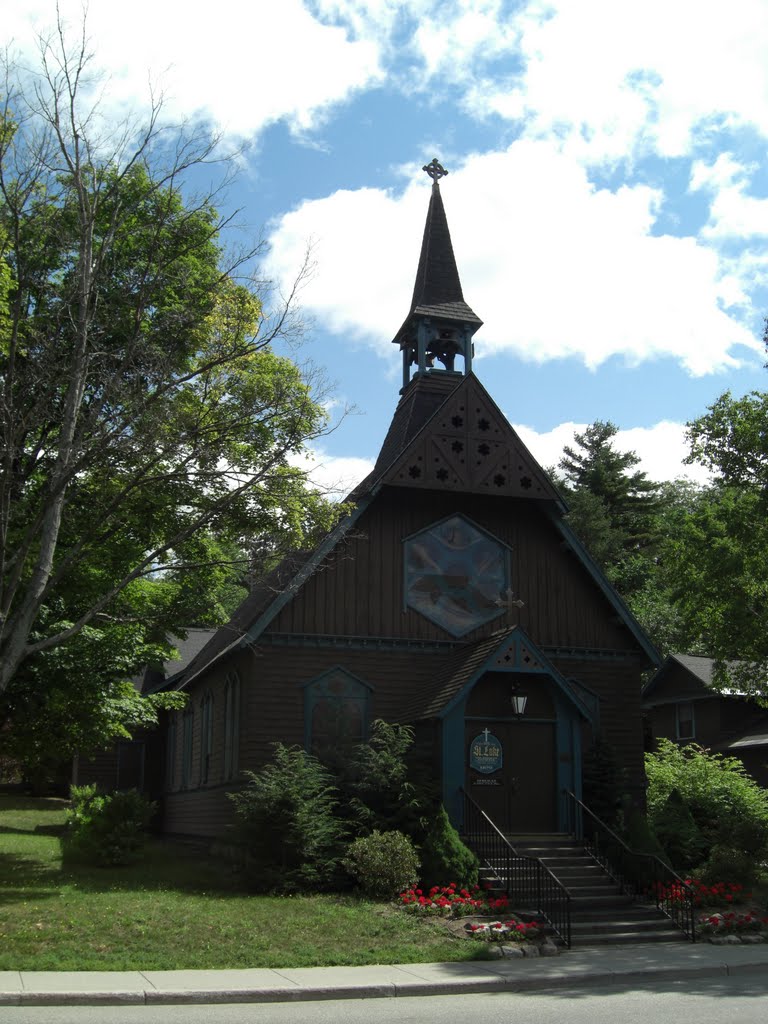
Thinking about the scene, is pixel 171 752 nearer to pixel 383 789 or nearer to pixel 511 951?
pixel 383 789

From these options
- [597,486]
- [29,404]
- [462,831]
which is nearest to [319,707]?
[462,831]

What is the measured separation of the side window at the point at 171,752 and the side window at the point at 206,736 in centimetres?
499

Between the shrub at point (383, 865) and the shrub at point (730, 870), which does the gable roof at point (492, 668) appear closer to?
the shrub at point (383, 865)

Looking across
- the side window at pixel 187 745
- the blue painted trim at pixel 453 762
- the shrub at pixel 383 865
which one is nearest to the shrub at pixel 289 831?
the shrub at pixel 383 865

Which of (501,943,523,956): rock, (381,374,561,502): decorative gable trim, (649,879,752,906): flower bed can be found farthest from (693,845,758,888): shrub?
(381,374,561,502): decorative gable trim

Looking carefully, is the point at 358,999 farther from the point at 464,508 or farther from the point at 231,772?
the point at 464,508

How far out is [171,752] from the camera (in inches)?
1257

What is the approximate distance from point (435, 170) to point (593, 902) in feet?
66.5

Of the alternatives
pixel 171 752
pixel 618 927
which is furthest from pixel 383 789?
pixel 171 752

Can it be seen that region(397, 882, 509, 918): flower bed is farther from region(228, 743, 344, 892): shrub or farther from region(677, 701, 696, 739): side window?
region(677, 701, 696, 739): side window

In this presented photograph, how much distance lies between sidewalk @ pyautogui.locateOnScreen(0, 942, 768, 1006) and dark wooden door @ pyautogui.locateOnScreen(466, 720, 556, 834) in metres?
5.44

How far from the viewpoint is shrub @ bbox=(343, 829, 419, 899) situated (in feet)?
54.3

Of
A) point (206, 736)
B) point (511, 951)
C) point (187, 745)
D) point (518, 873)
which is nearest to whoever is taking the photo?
point (511, 951)

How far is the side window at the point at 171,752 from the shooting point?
102ft
